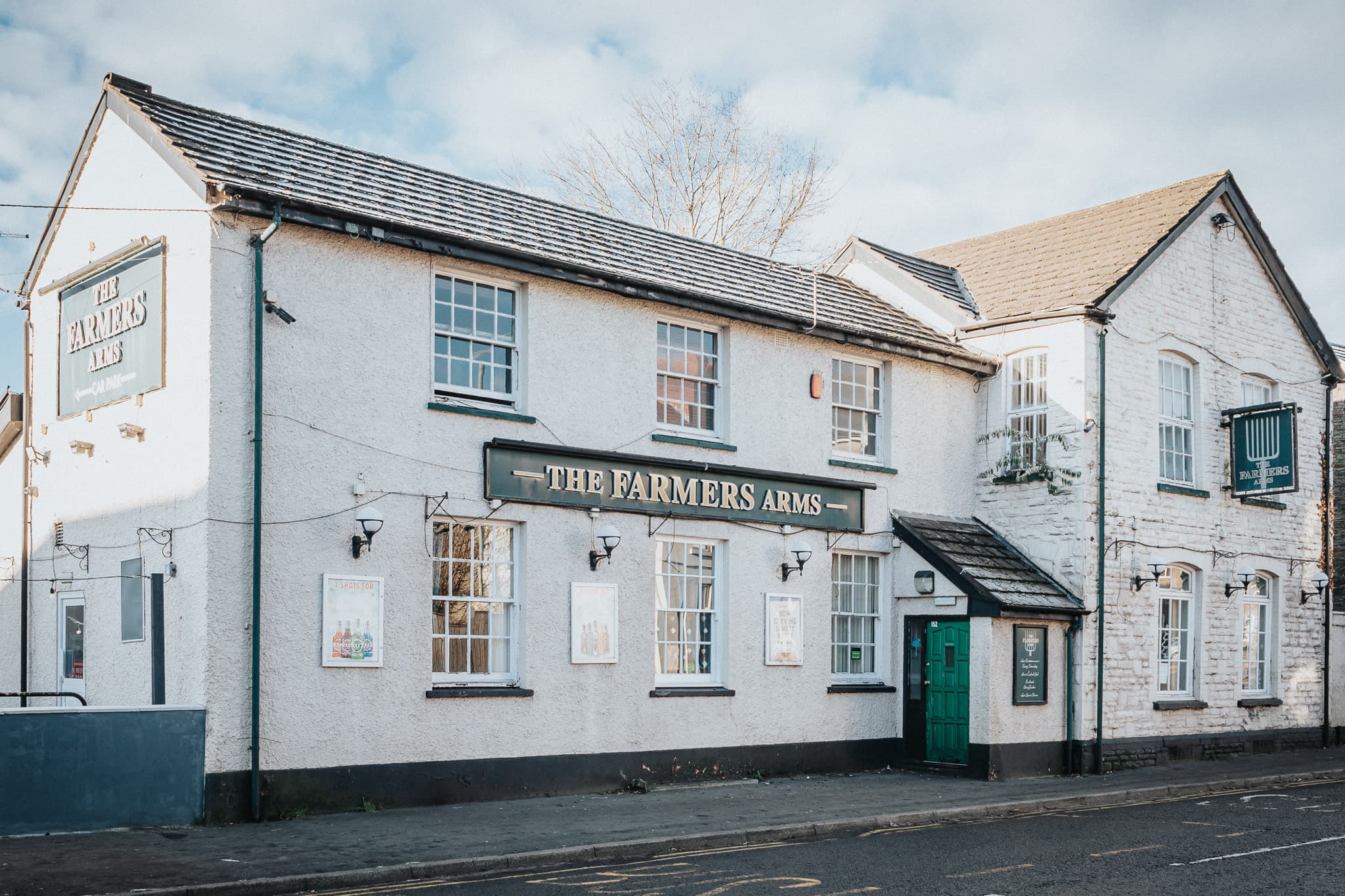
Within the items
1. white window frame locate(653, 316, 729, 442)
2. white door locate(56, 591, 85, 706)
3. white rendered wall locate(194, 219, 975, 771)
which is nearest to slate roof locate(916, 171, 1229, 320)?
white rendered wall locate(194, 219, 975, 771)

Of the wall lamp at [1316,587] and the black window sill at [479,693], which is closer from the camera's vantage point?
the black window sill at [479,693]

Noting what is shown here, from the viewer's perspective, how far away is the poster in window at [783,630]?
16.8 metres

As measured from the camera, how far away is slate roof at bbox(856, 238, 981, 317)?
21.2 m

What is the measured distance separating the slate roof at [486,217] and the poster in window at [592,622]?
3670 millimetres

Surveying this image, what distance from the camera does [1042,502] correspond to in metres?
19.1

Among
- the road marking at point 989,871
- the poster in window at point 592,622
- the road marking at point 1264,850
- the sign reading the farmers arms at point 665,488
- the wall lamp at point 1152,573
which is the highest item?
the sign reading the farmers arms at point 665,488

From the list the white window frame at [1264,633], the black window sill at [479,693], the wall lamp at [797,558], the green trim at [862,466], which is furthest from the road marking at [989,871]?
the white window frame at [1264,633]

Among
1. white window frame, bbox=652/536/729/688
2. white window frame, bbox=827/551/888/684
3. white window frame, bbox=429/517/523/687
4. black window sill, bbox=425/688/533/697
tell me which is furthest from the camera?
white window frame, bbox=827/551/888/684

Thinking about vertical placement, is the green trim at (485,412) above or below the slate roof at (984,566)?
above

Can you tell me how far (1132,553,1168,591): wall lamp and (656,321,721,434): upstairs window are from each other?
6916 mm

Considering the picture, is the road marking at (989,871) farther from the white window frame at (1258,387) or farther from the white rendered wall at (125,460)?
the white window frame at (1258,387)

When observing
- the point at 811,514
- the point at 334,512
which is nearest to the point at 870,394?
the point at 811,514

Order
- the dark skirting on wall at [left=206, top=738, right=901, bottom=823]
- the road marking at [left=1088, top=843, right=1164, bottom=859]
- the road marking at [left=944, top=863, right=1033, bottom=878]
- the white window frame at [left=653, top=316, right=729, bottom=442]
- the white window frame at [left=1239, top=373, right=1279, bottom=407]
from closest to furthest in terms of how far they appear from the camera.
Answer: the road marking at [left=944, top=863, right=1033, bottom=878] → the road marking at [left=1088, top=843, right=1164, bottom=859] → the dark skirting on wall at [left=206, top=738, right=901, bottom=823] → the white window frame at [left=653, top=316, right=729, bottom=442] → the white window frame at [left=1239, top=373, right=1279, bottom=407]

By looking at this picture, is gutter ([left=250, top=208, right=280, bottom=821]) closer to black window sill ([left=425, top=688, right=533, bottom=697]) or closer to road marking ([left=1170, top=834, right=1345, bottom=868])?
black window sill ([left=425, top=688, right=533, bottom=697])
